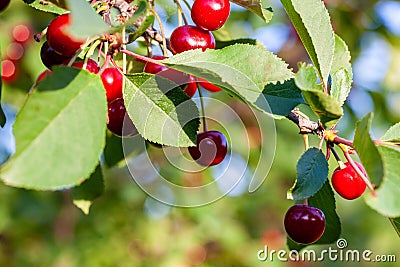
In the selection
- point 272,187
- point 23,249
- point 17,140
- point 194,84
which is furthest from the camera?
point 272,187

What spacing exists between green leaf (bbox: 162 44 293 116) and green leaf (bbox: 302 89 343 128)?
84mm

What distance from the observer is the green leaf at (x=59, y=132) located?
0.70m

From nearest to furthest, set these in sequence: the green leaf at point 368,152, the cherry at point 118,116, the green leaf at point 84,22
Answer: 1. the green leaf at point 84,22
2. the green leaf at point 368,152
3. the cherry at point 118,116

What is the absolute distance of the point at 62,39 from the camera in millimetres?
871

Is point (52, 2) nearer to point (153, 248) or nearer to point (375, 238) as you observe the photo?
point (153, 248)

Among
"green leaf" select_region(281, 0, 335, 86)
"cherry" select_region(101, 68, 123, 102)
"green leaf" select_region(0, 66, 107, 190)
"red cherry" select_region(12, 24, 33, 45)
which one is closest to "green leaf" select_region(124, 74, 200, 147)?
"cherry" select_region(101, 68, 123, 102)

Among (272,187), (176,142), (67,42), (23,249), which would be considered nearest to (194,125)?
(176,142)

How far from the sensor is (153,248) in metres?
3.50

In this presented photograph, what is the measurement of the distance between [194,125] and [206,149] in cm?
14

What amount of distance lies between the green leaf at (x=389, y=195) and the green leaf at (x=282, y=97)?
0.20 m

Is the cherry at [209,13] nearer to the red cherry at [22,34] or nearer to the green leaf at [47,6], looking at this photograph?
the green leaf at [47,6]

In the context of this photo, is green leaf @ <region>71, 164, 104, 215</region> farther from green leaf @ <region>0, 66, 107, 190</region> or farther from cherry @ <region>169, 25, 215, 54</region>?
green leaf @ <region>0, 66, 107, 190</region>

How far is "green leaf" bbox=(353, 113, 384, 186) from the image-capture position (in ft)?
2.57

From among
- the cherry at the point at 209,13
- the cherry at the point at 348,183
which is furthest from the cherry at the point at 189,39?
the cherry at the point at 348,183
